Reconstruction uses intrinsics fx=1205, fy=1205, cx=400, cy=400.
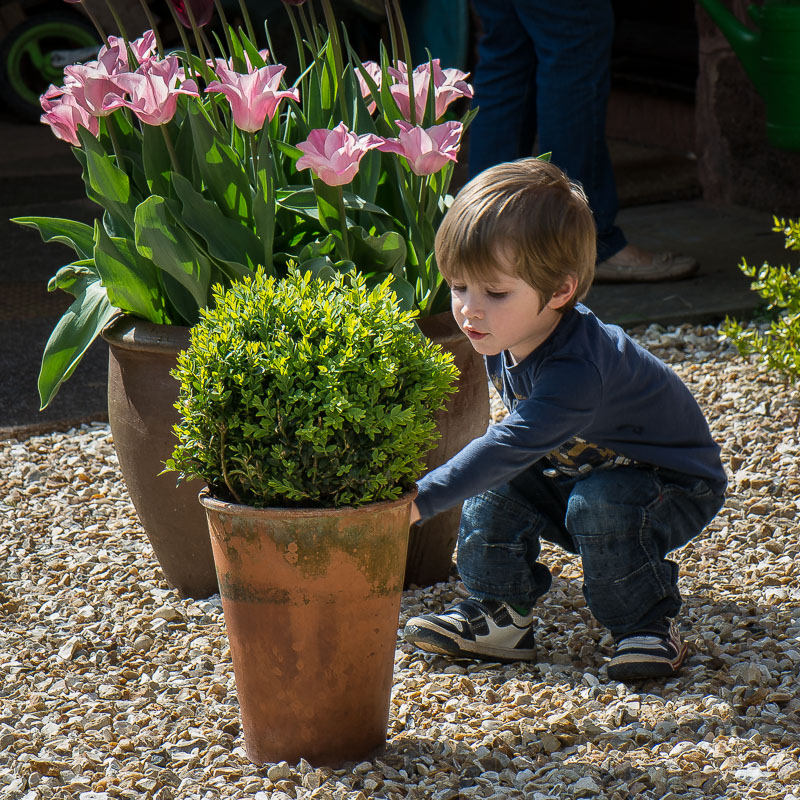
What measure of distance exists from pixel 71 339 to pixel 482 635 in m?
0.92

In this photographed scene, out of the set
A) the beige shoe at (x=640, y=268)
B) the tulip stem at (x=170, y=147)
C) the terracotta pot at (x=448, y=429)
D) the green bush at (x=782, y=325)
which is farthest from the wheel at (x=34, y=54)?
the terracotta pot at (x=448, y=429)

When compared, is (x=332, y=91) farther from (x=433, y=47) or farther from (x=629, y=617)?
(x=433, y=47)

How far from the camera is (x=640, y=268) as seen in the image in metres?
4.34

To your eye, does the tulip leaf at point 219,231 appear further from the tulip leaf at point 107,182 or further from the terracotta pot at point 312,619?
the terracotta pot at point 312,619

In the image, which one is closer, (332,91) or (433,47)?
(332,91)

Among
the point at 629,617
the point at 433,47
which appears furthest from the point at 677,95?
the point at 629,617

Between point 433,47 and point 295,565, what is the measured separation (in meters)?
4.39

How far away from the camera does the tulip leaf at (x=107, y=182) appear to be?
212 cm

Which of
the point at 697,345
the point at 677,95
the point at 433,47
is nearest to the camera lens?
the point at 697,345

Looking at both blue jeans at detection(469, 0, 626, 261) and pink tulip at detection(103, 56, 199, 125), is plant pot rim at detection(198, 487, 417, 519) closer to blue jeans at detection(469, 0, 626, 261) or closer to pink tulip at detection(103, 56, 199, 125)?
pink tulip at detection(103, 56, 199, 125)

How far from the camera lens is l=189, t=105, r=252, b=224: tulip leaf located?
81.9 inches

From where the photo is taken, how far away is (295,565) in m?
1.62

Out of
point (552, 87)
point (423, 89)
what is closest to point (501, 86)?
point (552, 87)

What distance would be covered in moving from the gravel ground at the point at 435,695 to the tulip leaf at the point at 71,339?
1.53ft
